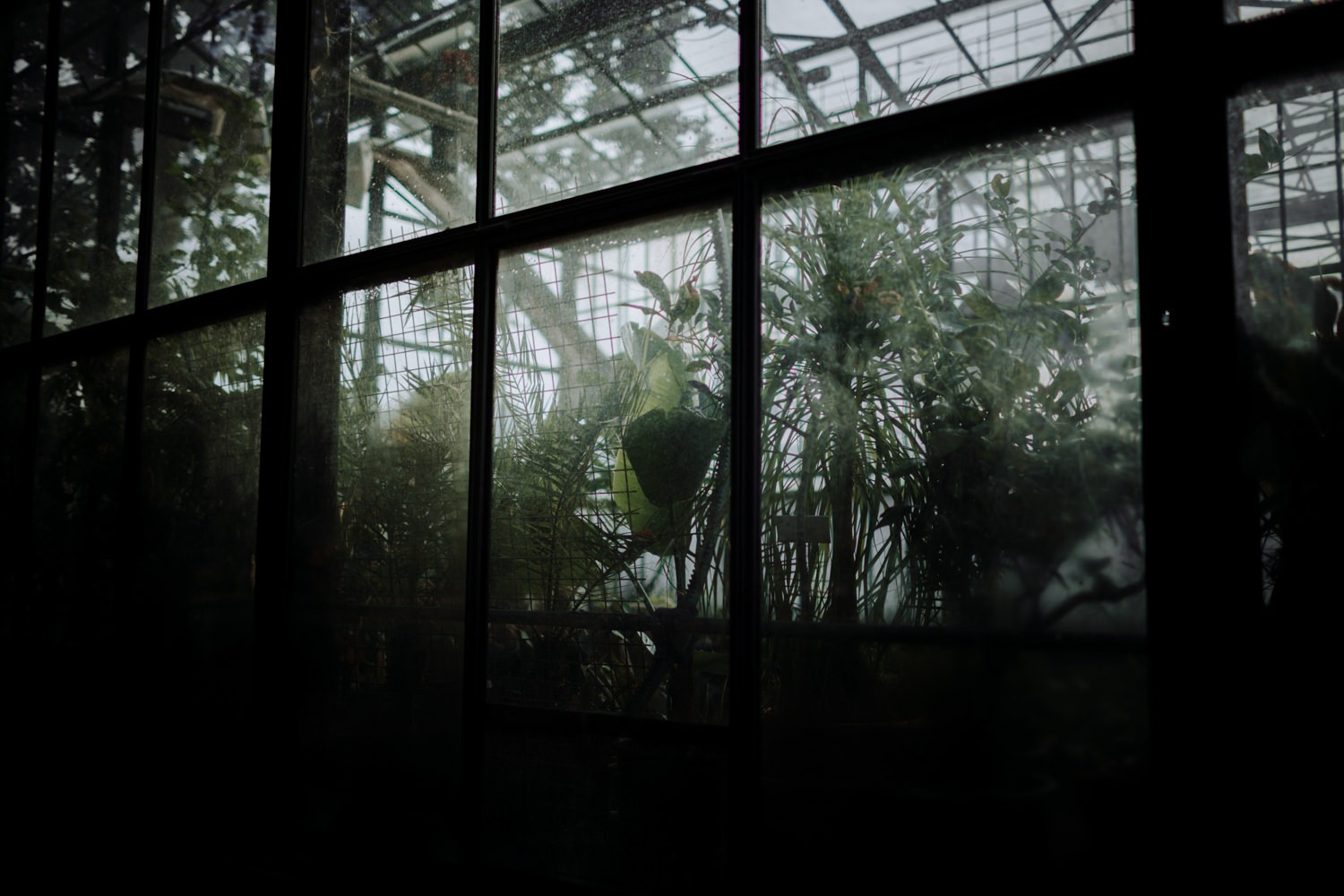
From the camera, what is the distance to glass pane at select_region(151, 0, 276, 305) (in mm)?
3078

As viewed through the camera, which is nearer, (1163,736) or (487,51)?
(1163,736)

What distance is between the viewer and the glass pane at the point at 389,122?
243 cm

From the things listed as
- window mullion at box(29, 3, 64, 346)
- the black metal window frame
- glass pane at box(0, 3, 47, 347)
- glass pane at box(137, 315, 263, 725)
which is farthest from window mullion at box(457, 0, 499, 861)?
glass pane at box(0, 3, 47, 347)

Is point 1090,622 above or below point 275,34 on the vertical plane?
below

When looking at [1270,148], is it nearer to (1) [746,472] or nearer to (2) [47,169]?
(1) [746,472]

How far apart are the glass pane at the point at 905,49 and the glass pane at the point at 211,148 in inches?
74.2

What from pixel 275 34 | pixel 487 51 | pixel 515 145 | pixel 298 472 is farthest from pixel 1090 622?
pixel 275 34

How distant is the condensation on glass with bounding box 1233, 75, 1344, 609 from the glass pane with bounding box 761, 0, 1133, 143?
30 cm

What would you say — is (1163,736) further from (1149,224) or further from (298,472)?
(298,472)

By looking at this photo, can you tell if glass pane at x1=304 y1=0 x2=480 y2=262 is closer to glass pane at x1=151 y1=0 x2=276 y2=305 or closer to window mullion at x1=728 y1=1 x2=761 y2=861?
glass pane at x1=151 y1=0 x2=276 y2=305

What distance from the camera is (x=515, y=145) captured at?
2311 mm

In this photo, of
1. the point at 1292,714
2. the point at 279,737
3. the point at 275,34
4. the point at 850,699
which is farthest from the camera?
the point at 275,34

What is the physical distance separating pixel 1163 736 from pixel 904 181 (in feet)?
3.37

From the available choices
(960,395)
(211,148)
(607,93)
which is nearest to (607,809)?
(960,395)
